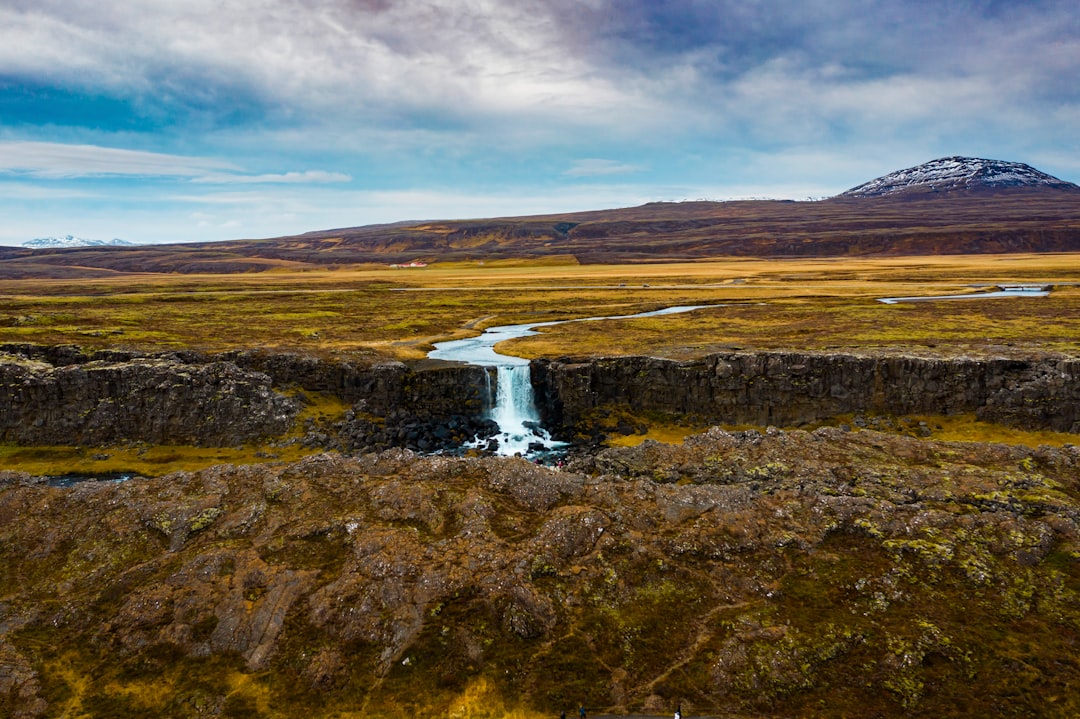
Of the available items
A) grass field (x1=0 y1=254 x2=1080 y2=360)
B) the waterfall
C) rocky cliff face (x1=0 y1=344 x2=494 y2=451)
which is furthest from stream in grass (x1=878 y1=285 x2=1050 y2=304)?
rocky cliff face (x1=0 y1=344 x2=494 y2=451)

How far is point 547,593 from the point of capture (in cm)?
2472

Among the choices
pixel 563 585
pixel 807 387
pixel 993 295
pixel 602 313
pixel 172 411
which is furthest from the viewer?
pixel 993 295

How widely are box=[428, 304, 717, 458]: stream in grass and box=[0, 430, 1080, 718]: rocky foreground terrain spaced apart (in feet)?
81.6

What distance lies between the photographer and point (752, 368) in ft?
195

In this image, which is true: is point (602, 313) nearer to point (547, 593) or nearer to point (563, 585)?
point (563, 585)

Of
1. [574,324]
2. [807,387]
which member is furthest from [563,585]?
[574,324]

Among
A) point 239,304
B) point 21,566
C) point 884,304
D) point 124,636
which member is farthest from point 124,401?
point 884,304

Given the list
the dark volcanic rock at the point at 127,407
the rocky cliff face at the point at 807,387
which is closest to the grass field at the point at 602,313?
the rocky cliff face at the point at 807,387

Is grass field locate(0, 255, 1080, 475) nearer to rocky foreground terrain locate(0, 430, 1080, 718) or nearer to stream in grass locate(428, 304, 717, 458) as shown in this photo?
stream in grass locate(428, 304, 717, 458)

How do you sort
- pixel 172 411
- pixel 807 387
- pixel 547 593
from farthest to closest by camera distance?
pixel 172 411, pixel 807 387, pixel 547 593

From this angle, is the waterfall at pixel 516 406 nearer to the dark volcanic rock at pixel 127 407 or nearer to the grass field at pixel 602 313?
the grass field at pixel 602 313

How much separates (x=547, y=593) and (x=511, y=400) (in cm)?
4143

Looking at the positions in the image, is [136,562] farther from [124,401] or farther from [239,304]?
[239,304]

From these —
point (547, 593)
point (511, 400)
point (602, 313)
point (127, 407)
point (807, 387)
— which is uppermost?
point (602, 313)
